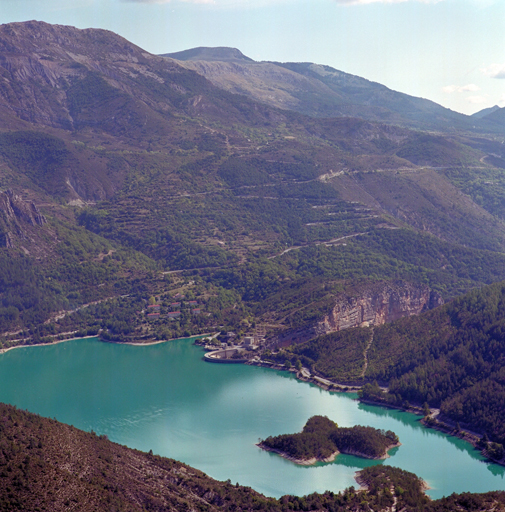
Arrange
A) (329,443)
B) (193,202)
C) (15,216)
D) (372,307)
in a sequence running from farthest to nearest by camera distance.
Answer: (193,202) → (15,216) → (372,307) → (329,443)

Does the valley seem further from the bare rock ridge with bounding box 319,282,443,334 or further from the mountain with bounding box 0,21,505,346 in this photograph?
the mountain with bounding box 0,21,505,346

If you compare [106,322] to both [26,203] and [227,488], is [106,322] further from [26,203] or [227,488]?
[227,488]

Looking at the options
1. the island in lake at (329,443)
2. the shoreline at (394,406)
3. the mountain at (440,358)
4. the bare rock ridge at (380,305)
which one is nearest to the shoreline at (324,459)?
the island in lake at (329,443)

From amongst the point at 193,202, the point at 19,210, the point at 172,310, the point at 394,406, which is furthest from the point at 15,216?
the point at 394,406

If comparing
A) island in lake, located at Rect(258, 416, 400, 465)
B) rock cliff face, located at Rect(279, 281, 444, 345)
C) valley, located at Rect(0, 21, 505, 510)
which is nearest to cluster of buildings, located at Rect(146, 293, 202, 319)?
valley, located at Rect(0, 21, 505, 510)

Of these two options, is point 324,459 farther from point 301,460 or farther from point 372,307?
point 372,307
